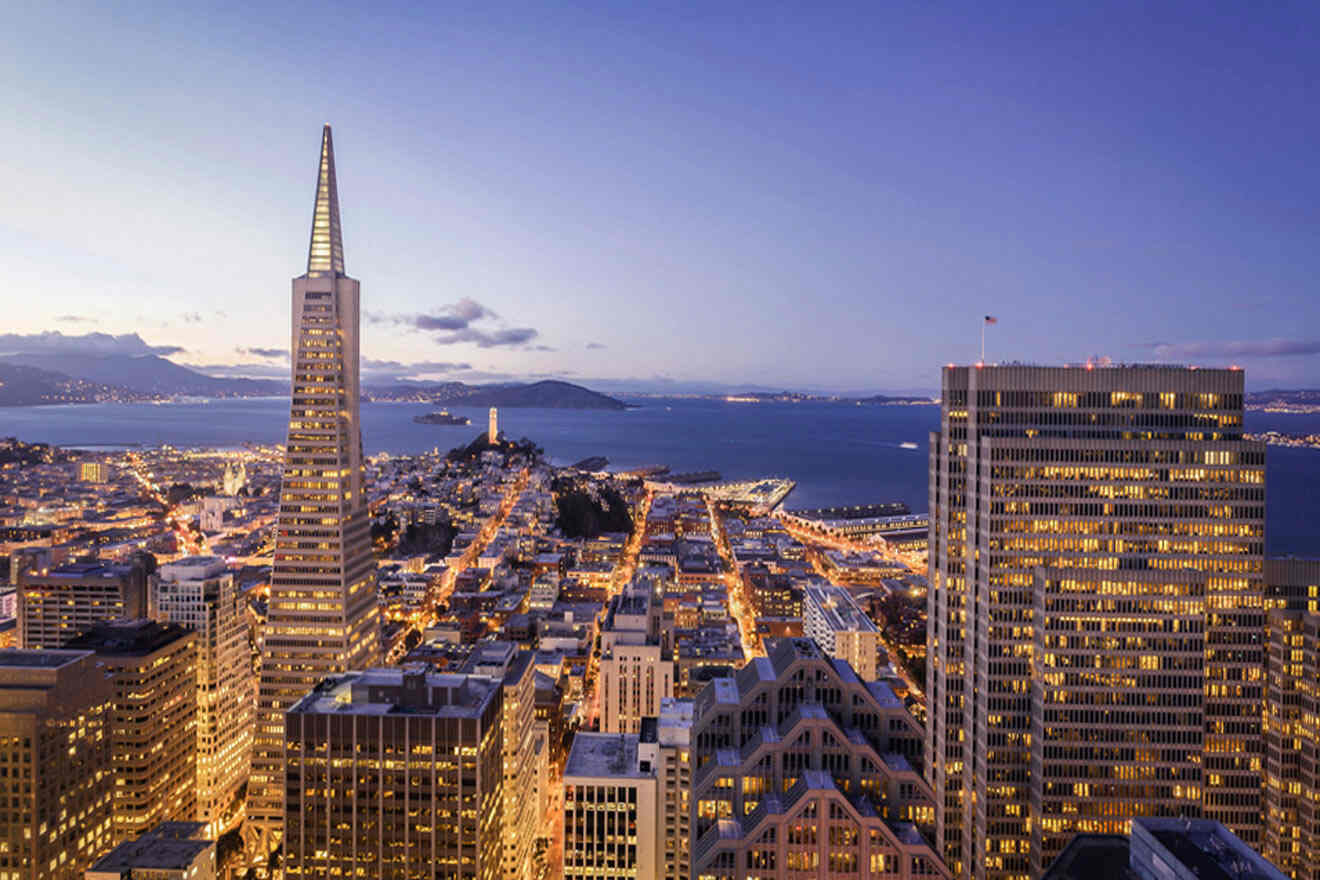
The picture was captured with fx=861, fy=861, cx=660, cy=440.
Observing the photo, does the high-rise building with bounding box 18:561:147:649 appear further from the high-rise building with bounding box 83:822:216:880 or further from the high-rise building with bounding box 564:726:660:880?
the high-rise building with bounding box 564:726:660:880

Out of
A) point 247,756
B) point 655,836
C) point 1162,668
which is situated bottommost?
point 247,756

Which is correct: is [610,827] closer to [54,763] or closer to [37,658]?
[54,763]

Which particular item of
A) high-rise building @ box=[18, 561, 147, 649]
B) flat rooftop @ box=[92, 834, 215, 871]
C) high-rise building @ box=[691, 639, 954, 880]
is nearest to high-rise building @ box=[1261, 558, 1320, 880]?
high-rise building @ box=[691, 639, 954, 880]

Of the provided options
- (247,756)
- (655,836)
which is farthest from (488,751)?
(247,756)

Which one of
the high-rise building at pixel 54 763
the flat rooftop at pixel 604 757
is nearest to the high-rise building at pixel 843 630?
the flat rooftop at pixel 604 757

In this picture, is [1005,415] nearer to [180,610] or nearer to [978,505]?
[978,505]

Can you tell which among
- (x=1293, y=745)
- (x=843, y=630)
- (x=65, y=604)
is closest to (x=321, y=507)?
(x=65, y=604)

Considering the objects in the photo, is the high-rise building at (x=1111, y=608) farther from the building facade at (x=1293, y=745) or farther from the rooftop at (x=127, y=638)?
the rooftop at (x=127, y=638)
